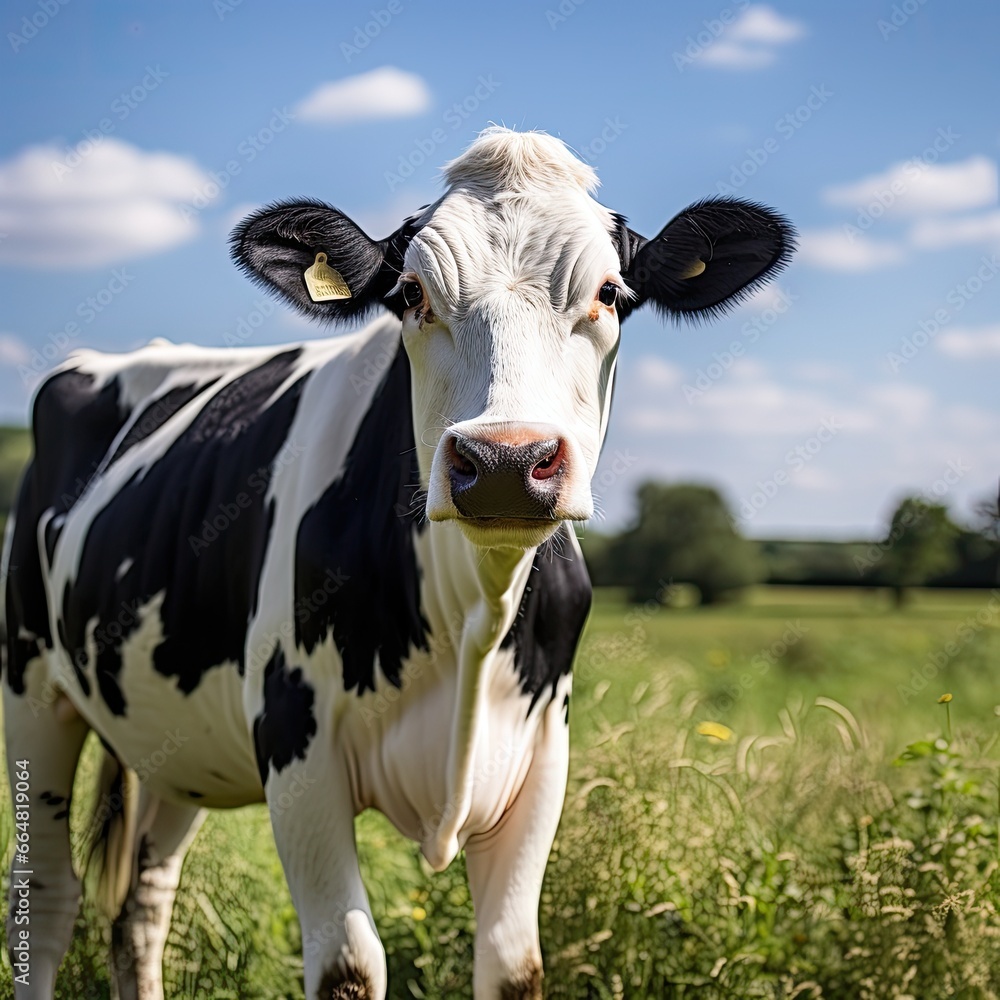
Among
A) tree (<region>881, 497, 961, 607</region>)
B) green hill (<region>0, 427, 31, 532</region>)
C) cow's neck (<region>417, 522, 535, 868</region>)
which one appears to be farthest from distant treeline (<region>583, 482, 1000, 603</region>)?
cow's neck (<region>417, 522, 535, 868</region>)

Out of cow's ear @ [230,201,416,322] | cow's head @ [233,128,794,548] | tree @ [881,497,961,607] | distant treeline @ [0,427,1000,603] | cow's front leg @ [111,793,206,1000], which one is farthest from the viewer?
distant treeline @ [0,427,1000,603]

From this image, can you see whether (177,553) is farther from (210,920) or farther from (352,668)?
(210,920)

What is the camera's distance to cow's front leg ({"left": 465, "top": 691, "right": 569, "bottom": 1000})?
376cm

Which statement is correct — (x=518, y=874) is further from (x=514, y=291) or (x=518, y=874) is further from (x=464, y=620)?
(x=514, y=291)

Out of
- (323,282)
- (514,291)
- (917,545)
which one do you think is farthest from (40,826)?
(917,545)

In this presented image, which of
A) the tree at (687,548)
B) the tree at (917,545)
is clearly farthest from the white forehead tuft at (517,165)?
the tree at (687,548)

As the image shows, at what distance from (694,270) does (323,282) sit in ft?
3.56

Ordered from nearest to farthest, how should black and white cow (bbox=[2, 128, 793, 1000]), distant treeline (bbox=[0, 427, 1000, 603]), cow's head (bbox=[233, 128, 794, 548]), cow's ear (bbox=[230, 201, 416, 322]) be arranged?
cow's head (bbox=[233, 128, 794, 548]), black and white cow (bbox=[2, 128, 793, 1000]), cow's ear (bbox=[230, 201, 416, 322]), distant treeline (bbox=[0, 427, 1000, 603])

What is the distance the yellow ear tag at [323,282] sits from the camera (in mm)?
3629

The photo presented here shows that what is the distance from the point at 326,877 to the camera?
359 centimetres

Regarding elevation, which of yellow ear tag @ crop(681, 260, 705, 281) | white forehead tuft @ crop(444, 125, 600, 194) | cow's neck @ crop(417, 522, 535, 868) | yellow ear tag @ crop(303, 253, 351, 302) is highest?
white forehead tuft @ crop(444, 125, 600, 194)

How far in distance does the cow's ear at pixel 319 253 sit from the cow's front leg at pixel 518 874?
140 centimetres

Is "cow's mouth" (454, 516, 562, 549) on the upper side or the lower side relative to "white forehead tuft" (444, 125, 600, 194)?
lower

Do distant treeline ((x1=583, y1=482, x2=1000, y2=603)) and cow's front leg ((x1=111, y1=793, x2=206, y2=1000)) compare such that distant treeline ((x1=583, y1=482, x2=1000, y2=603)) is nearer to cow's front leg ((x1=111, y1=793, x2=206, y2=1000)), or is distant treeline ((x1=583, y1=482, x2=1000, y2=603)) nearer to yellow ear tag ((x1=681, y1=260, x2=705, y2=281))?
cow's front leg ((x1=111, y1=793, x2=206, y2=1000))
